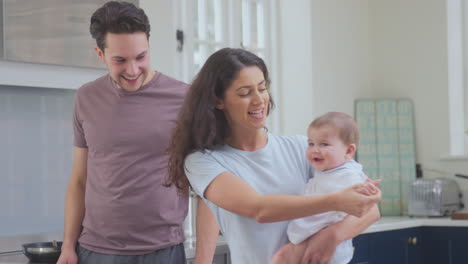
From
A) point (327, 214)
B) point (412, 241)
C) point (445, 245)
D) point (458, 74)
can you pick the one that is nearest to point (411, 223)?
point (412, 241)

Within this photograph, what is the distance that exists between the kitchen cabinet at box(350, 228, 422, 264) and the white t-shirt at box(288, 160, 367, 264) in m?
2.57

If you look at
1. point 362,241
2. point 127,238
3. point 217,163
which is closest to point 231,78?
point 217,163

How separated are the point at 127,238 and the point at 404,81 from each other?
354 cm

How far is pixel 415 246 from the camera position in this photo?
471 centimetres

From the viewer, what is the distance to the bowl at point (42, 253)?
261 cm

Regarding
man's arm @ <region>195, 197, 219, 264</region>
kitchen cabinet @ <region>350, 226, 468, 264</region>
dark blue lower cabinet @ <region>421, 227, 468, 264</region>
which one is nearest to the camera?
man's arm @ <region>195, 197, 219, 264</region>

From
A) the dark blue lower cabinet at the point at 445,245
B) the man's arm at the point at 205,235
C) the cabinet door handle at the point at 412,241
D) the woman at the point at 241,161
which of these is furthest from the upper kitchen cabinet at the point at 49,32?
the dark blue lower cabinet at the point at 445,245

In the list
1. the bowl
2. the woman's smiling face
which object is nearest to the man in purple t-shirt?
the bowl

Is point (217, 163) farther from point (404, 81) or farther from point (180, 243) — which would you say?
point (404, 81)

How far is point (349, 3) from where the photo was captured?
5348 millimetres

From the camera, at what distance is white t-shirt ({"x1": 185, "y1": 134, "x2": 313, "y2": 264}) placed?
173 cm

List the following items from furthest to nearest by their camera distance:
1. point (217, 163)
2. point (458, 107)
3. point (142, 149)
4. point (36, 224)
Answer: point (458, 107) < point (36, 224) < point (142, 149) < point (217, 163)

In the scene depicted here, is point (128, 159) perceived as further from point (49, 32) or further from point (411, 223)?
A: point (411, 223)

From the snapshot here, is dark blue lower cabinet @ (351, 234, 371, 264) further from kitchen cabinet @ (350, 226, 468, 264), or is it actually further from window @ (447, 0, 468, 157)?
window @ (447, 0, 468, 157)
